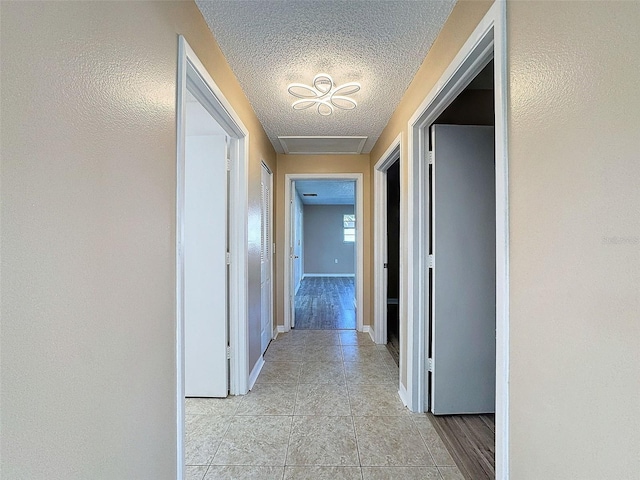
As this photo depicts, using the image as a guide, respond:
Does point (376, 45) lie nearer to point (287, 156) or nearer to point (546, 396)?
point (546, 396)

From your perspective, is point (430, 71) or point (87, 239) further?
point (430, 71)

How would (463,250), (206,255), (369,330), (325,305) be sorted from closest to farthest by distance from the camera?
(463,250), (206,255), (369,330), (325,305)

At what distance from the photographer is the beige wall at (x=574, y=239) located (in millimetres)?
672

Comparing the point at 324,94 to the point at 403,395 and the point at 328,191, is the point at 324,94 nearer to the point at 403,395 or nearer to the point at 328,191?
the point at 403,395

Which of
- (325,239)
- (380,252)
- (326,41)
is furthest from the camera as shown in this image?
(325,239)

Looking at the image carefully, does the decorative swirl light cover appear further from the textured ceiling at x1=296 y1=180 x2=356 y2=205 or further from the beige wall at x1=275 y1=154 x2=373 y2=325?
the textured ceiling at x1=296 y1=180 x2=356 y2=205

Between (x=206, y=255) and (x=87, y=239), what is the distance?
167cm

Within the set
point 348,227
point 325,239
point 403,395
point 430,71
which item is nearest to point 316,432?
point 403,395

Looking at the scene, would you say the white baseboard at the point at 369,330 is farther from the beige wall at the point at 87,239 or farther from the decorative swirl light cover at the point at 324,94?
the beige wall at the point at 87,239

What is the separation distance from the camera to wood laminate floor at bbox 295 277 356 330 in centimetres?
465

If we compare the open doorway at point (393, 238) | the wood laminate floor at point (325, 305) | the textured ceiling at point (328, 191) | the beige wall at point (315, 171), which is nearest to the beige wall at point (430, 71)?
the beige wall at point (315, 171)

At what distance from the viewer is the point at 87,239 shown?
79 centimetres

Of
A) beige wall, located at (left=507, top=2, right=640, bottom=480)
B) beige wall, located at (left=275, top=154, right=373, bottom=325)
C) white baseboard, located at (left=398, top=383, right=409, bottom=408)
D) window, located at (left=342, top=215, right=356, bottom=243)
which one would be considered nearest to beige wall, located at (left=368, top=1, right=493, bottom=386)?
white baseboard, located at (left=398, top=383, right=409, bottom=408)

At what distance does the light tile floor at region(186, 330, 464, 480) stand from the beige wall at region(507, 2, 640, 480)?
950 millimetres
